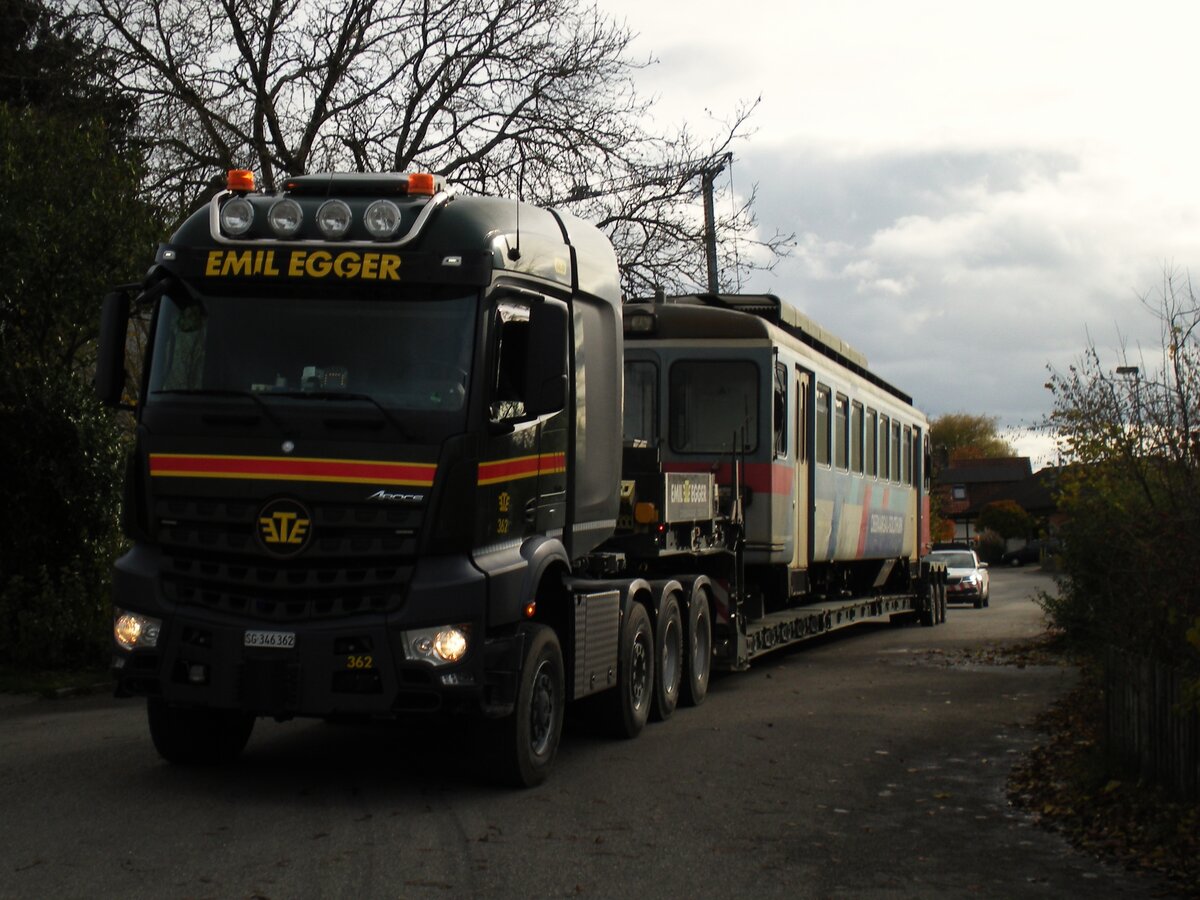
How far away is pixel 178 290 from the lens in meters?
9.25

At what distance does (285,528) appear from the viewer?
8.73m

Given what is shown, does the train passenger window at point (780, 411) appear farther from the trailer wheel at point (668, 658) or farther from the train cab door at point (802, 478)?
the trailer wheel at point (668, 658)

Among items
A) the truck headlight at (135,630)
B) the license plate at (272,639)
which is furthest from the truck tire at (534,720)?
the truck headlight at (135,630)

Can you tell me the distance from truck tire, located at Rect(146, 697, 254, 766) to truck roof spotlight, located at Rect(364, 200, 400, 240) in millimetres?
2981

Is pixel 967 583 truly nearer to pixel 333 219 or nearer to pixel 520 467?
pixel 520 467

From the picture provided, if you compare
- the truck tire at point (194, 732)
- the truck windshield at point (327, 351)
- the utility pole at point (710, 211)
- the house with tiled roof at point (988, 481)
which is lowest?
the truck tire at point (194, 732)

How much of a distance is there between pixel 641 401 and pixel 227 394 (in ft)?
26.3

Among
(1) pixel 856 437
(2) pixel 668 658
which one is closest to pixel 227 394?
(2) pixel 668 658

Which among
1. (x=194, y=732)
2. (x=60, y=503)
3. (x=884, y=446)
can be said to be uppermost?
(x=884, y=446)

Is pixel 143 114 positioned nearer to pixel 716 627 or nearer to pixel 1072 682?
pixel 716 627

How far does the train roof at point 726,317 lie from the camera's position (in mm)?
16234

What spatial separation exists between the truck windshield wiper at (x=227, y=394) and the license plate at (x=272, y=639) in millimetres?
1086

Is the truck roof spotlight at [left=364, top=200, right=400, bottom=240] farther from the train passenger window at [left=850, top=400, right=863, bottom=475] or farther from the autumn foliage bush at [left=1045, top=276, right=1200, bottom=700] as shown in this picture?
the train passenger window at [left=850, top=400, right=863, bottom=475]

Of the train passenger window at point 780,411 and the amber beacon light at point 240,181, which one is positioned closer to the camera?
the amber beacon light at point 240,181
